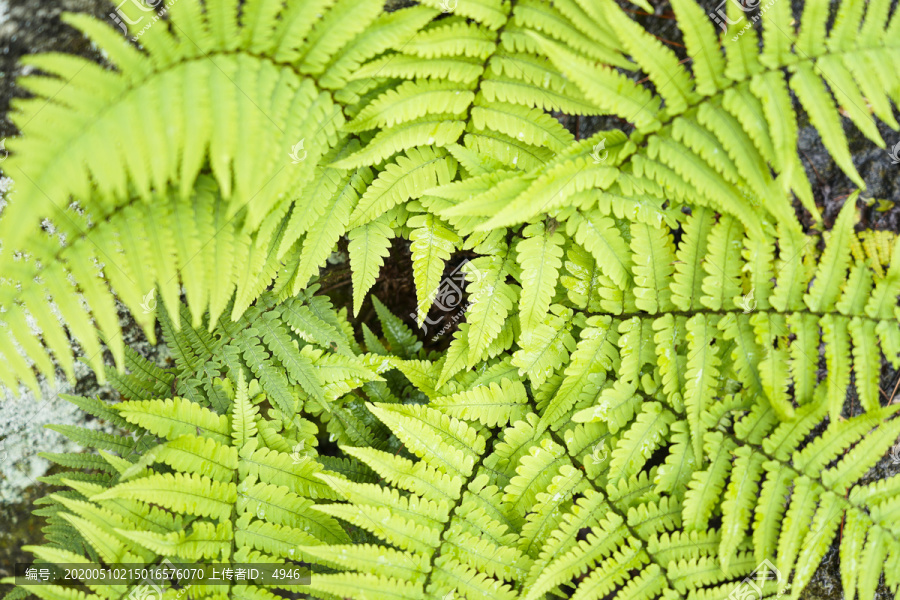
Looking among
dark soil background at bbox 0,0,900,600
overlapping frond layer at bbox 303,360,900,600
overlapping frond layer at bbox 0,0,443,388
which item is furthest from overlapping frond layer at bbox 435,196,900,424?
overlapping frond layer at bbox 0,0,443,388

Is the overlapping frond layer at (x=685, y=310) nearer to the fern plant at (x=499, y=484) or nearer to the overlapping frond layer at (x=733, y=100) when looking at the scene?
the fern plant at (x=499, y=484)

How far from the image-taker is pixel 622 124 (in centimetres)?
341

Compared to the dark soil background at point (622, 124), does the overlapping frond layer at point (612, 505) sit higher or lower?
lower

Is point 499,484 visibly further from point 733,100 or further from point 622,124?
point 733,100

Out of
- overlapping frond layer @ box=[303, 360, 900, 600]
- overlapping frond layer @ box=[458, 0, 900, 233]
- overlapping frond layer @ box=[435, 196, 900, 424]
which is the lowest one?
overlapping frond layer @ box=[303, 360, 900, 600]

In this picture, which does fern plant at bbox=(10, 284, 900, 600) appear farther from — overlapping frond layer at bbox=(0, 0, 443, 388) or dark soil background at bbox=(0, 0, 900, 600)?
overlapping frond layer at bbox=(0, 0, 443, 388)

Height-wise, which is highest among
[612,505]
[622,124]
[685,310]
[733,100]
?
[622,124]

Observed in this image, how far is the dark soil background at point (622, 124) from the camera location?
312cm

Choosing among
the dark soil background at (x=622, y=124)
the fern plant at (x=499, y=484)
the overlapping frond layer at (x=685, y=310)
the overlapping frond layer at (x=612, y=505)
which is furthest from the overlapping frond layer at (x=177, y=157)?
the overlapping frond layer at (x=612, y=505)

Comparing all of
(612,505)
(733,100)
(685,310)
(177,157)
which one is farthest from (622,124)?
(177,157)

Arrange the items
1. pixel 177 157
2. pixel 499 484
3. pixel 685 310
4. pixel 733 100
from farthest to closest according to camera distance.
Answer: pixel 499 484
pixel 685 310
pixel 733 100
pixel 177 157

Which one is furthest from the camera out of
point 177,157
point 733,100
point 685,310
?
point 685,310

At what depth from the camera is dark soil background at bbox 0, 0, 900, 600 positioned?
10.2 feet

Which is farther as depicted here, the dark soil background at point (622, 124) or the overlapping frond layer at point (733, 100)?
the dark soil background at point (622, 124)
